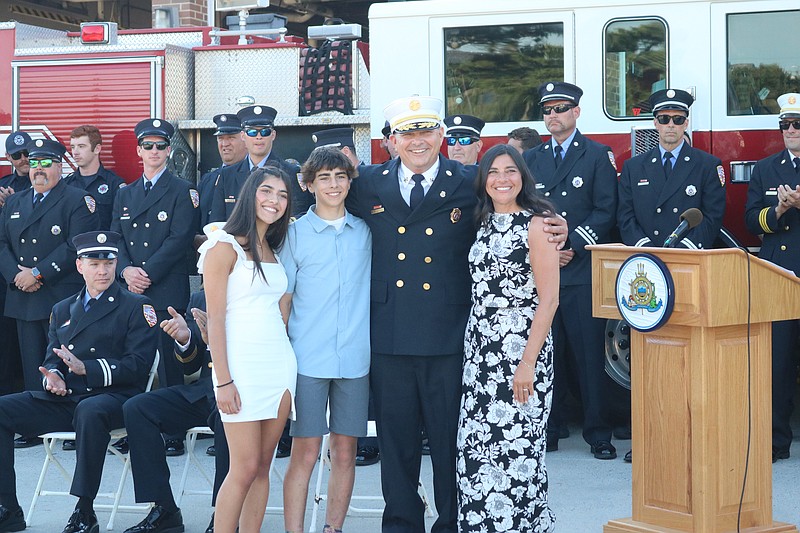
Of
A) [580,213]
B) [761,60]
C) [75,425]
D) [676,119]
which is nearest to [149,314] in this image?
[75,425]

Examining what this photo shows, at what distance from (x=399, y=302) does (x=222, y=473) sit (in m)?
1.28

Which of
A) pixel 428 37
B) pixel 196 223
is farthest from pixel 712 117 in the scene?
pixel 196 223

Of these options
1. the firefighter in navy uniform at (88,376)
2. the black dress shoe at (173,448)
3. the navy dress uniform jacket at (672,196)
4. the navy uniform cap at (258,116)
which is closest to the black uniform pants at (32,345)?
the black dress shoe at (173,448)

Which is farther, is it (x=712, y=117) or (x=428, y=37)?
(x=428, y=37)

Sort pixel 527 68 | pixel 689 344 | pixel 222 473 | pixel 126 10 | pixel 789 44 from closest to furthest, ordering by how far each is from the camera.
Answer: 1. pixel 689 344
2. pixel 222 473
3. pixel 789 44
4. pixel 527 68
5. pixel 126 10

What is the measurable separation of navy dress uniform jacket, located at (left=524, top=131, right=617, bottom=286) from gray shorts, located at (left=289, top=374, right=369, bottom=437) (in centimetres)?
229

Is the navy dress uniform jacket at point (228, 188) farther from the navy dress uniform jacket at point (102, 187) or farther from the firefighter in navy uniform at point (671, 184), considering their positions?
the firefighter in navy uniform at point (671, 184)

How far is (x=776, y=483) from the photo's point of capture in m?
6.36

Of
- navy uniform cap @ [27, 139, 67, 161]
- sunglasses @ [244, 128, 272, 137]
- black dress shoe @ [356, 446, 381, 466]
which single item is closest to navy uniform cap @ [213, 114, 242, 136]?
sunglasses @ [244, 128, 272, 137]

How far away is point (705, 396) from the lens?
4.73 meters

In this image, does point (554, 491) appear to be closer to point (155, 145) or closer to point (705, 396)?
point (705, 396)

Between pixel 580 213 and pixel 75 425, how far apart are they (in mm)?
3229

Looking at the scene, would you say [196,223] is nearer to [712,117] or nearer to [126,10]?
[712,117]

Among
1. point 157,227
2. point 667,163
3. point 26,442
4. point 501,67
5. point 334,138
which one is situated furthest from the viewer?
point 26,442
